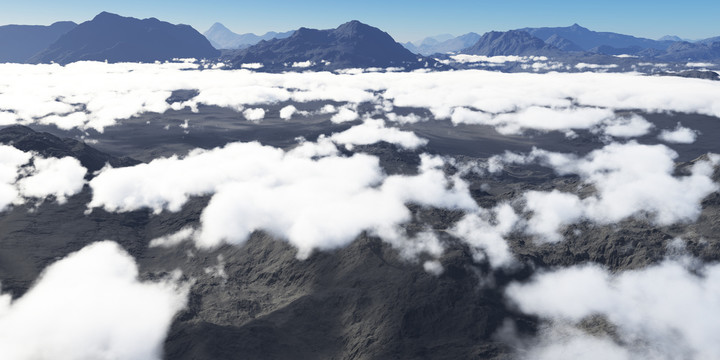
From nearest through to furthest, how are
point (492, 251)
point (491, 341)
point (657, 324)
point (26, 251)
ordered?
point (491, 341)
point (657, 324)
point (492, 251)
point (26, 251)

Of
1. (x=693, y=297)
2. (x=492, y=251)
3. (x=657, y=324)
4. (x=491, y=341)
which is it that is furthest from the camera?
(x=492, y=251)

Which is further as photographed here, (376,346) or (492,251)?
(492,251)

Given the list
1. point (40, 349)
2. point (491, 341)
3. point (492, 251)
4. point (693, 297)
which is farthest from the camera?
point (492, 251)

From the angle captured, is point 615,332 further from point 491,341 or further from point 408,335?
point 408,335

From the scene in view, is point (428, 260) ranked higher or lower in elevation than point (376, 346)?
higher

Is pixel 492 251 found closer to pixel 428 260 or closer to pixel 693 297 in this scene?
pixel 428 260

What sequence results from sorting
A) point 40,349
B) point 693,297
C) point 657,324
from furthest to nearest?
1. point 693,297
2. point 657,324
3. point 40,349

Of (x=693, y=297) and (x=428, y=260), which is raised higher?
(x=428, y=260)

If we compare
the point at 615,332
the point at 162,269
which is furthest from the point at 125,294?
the point at 615,332

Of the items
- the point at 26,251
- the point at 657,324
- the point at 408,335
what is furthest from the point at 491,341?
the point at 26,251
